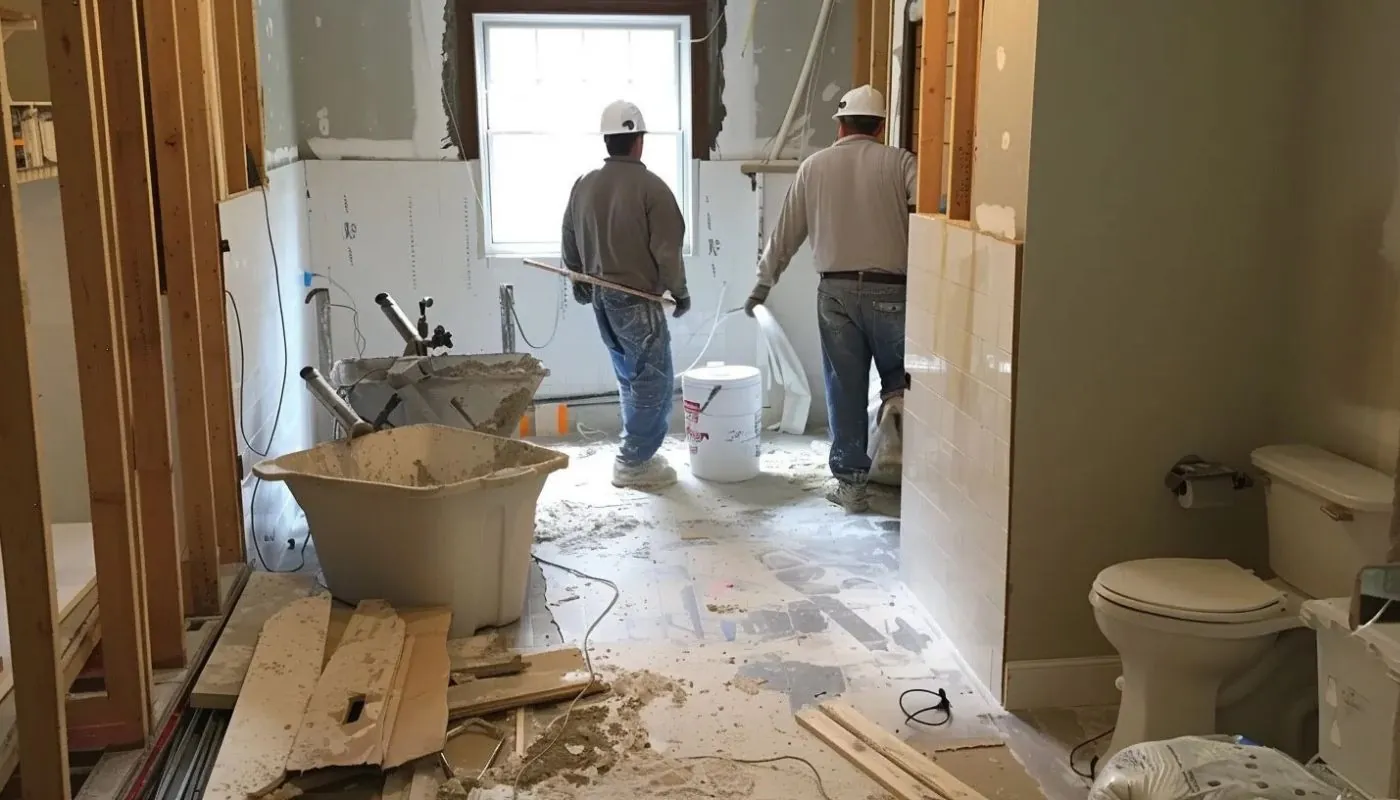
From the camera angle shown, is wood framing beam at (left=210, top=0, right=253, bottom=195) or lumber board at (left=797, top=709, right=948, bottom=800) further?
wood framing beam at (left=210, top=0, right=253, bottom=195)

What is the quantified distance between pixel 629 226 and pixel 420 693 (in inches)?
101

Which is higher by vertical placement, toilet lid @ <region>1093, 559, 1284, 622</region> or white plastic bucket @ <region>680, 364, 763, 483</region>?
toilet lid @ <region>1093, 559, 1284, 622</region>

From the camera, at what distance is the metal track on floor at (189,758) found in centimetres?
262

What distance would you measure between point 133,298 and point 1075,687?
2667 mm

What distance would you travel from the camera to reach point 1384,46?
261 cm

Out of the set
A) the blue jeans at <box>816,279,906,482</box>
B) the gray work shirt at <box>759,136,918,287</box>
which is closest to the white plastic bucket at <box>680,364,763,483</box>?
the blue jeans at <box>816,279,906,482</box>

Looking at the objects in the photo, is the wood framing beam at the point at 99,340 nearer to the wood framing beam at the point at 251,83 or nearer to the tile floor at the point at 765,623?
the tile floor at the point at 765,623

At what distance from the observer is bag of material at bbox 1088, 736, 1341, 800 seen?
6.53ft

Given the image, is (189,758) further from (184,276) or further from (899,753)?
(899,753)

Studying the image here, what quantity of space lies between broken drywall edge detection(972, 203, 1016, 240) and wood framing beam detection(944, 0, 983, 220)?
4.5 inches

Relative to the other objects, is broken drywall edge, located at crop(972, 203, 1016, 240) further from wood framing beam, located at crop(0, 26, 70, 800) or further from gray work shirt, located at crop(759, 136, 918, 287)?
wood framing beam, located at crop(0, 26, 70, 800)

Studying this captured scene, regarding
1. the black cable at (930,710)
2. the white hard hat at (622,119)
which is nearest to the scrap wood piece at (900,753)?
the black cable at (930,710)

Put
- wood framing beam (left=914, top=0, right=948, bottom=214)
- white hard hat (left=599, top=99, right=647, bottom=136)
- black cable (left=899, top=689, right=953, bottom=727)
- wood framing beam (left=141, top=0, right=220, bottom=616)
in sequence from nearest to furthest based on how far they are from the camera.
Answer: black cable (left=899, top=689, right=953, bottom=727) → wood framing beam (left=141, top=0, right=220, bottom=616) → wood framing beam (left=914, top=0, right=948, bottom=214) → white hard hat (left=599, top=99, right=647, bottom=136)

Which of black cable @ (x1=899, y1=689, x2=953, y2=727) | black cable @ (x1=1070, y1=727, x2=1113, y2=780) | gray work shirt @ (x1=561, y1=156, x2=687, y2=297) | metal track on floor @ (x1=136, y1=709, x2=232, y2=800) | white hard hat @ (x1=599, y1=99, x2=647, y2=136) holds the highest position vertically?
white hard hat @ (x1=599, y1=99, x2=647, y2=136)
